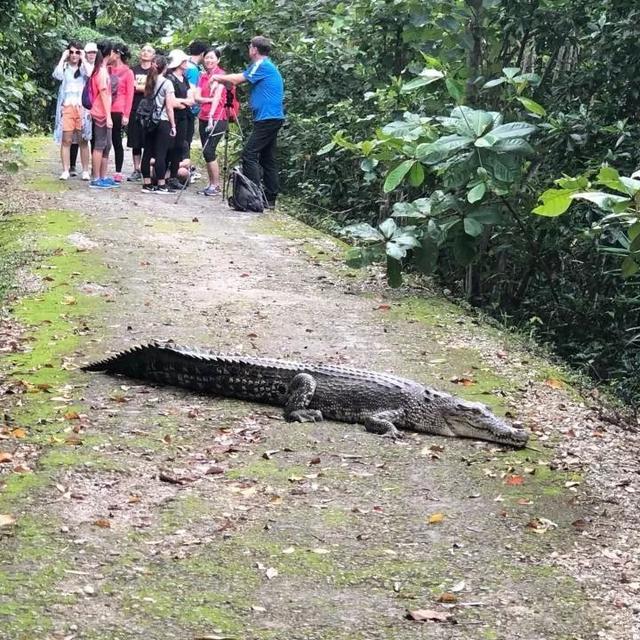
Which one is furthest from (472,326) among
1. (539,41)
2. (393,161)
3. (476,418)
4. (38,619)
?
(38,619)

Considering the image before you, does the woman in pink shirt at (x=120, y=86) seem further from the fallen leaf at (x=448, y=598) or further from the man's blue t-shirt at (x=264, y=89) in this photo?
the fallen leaf at (x=448, y=598)

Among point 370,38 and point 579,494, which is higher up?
point 370,38

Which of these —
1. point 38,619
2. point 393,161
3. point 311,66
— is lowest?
point 38,619

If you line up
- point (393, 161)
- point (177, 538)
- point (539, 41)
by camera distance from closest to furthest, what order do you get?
point (177, 538)
point (393, 161)
point (539, 41)

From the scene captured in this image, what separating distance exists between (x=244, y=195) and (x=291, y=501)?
8.41 metres

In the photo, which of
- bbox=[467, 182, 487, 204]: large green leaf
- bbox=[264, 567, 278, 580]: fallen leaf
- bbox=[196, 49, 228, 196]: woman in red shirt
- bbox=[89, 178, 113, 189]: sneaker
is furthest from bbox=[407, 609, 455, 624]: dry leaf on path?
bbox=[89, 178, 113, 189]: sneaker

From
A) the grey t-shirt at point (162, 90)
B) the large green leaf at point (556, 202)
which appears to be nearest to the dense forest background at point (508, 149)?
the grey t-shirt at point (162, 90)

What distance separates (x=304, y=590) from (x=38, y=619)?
96cm

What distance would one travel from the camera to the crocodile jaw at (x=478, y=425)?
546cm

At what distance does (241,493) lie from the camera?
4.65m

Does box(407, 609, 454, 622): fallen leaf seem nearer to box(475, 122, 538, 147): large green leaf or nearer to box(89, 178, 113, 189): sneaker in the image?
box(475, 122, 538, 147): large green leaf

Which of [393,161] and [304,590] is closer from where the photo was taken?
[304,590]

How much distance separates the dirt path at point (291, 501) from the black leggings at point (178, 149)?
5524 mm

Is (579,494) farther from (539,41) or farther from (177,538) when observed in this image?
(539,41)
